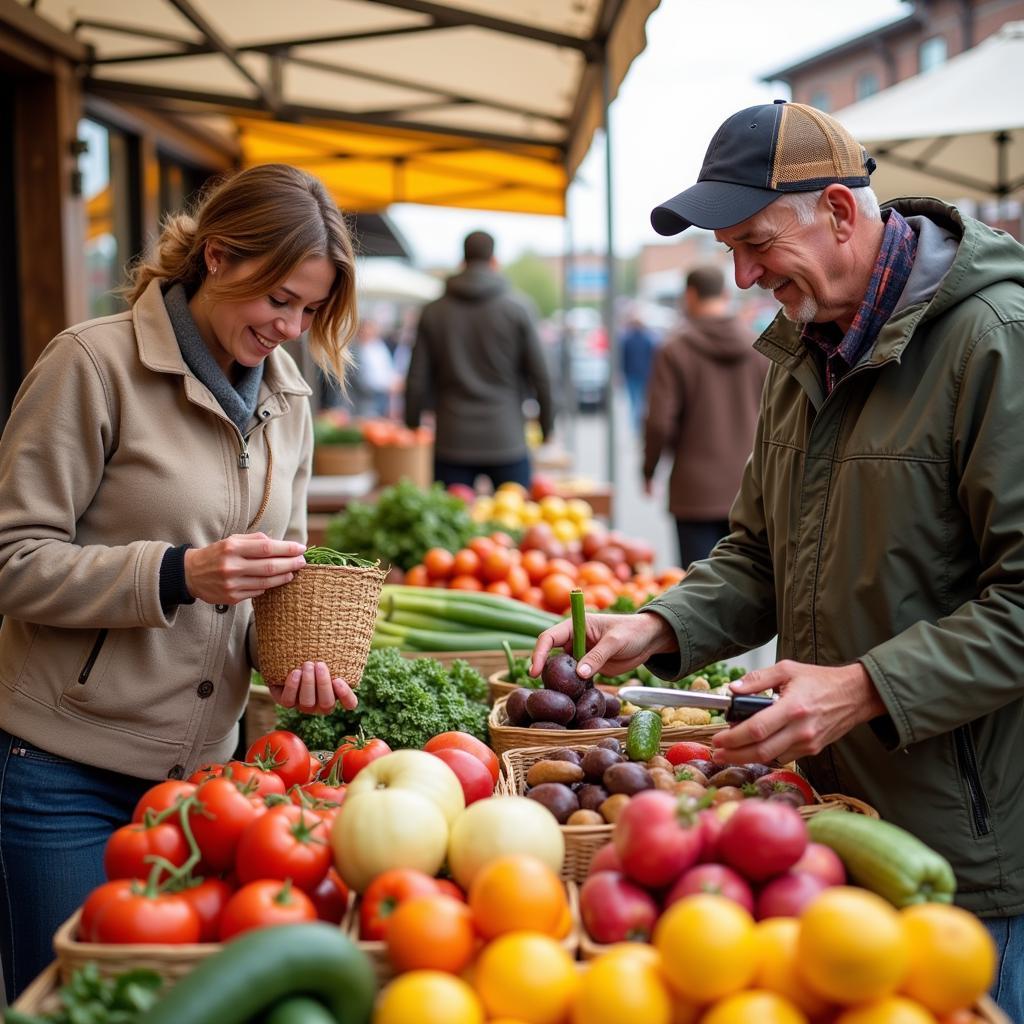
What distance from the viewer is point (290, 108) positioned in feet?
24.8

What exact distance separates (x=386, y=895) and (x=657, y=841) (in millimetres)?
398

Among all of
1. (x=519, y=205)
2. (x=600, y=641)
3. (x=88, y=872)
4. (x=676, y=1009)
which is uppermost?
(x=519, y=205)

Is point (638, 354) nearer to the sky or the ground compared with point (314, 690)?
nearer to the sky

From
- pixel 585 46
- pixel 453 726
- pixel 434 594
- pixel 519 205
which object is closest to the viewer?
pixel 453 726

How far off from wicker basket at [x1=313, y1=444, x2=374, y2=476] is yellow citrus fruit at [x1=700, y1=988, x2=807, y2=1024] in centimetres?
768

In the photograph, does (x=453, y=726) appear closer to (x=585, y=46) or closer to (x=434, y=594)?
(x=434, y=594)

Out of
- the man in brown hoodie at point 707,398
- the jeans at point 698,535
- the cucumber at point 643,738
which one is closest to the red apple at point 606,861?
the cucumber at point 643,738

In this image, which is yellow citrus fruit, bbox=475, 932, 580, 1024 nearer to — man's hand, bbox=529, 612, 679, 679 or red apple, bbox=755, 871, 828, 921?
A: red apple, bbox=755, 871, 828, 921

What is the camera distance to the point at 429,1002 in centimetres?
145

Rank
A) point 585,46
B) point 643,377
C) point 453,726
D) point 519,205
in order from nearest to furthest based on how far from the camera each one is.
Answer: point 453,726 → point 585,46 → point 519,205 → point 643,377

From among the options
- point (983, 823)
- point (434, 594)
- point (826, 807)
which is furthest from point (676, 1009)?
point (434, 594)

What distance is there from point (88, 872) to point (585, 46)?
479 centimetres

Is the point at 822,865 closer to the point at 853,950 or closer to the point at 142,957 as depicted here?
the point at 853,950

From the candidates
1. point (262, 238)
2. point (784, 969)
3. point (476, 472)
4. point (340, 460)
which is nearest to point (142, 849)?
point (784, 969)
